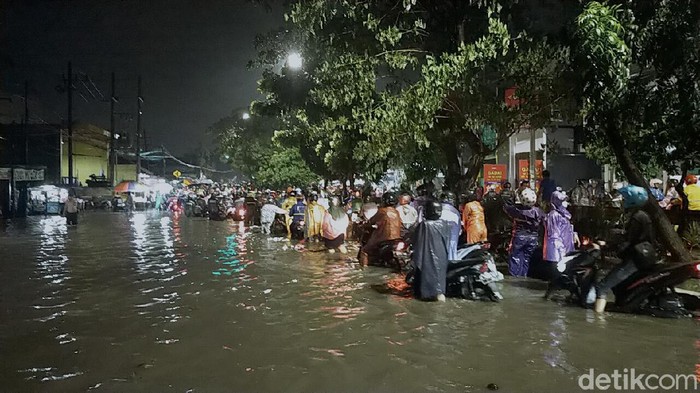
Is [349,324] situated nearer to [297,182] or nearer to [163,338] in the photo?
[163,338]

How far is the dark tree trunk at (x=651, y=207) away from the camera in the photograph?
1021cm

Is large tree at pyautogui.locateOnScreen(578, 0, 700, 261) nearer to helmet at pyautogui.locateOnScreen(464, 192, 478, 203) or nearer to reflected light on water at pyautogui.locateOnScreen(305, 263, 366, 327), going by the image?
helmet at pyautogui.locateOnScreen(464, 192, 478, 203)

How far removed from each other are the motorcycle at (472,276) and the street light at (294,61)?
10553mm

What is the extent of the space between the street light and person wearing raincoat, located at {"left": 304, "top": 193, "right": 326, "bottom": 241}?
4231 millimetres

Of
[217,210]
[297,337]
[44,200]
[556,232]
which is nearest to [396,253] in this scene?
[556,232]

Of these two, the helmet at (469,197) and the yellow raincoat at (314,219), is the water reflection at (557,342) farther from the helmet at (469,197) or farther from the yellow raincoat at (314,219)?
the yellow raincoat at (314,219)

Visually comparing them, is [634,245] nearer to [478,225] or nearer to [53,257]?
[478,225]

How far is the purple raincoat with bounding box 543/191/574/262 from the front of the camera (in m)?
9.66

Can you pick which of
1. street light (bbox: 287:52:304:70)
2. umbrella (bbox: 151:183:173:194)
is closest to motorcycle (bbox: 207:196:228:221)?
street light (bbox: 287:52:304:70)

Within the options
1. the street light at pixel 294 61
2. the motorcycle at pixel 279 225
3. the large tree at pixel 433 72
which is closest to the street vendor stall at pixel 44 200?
the motorcycle at pixel 279 225

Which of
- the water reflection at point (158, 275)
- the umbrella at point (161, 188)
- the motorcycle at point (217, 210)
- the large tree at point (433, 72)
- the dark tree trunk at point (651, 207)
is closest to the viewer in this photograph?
the water reflection at point (158, 275)

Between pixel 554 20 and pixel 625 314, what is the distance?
7.06m

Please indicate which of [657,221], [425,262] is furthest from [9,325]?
[657,221]

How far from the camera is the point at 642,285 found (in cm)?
802
